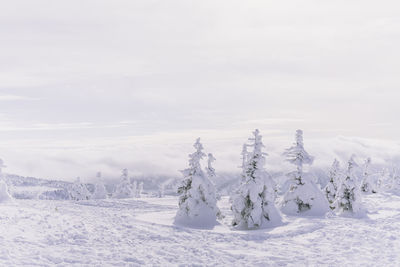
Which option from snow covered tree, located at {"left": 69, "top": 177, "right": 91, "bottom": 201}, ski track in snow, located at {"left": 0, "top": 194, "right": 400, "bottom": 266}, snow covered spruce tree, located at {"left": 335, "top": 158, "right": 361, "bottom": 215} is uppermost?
snow covered spruce tree, located at {"left": 335, "top": 158, "right": 361, "bottom": 215}

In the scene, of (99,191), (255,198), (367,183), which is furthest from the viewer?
(99,191)

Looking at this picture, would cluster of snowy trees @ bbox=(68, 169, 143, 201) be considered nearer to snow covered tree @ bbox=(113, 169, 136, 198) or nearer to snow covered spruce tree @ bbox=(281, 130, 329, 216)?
snow covered tree @ bbox=(113, 169, 136, 198)

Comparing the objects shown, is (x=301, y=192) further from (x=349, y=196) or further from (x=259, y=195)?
(x=259, y=195)

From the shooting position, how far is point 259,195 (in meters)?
33.5

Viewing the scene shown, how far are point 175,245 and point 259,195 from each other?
1360 centimetres

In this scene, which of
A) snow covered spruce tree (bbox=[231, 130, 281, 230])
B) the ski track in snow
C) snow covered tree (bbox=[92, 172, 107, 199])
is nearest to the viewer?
the ski track in snow

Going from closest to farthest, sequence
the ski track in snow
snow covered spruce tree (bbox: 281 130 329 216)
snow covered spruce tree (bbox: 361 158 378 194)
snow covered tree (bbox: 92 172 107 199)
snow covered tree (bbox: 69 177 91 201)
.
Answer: the ski track in snow, snow covered spruce tree (bbox: 281 130 329 216), snow covered spruce tree (bbox: 361 158 378 194), snow covered tree (bbox: 92 172 107 199), snow covered tree (bbox: 69 177 91 201)

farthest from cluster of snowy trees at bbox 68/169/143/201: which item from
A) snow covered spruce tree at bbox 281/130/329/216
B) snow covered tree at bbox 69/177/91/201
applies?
snow covered spruce tree at bbox 281/130/329/216

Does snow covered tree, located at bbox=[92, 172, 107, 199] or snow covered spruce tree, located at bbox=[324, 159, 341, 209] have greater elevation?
→ snow covered spruce tree, located at bbox=[324, 159, 341, 209]

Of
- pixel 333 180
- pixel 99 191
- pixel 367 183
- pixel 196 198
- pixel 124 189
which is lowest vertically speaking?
pixel 99 191

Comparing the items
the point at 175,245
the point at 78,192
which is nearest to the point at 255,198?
the point at 175,245

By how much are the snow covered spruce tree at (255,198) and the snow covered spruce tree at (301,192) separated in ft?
22.4

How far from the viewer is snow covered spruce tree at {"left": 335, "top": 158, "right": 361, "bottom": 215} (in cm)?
3972

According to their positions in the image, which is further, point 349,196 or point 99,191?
point 99,191
